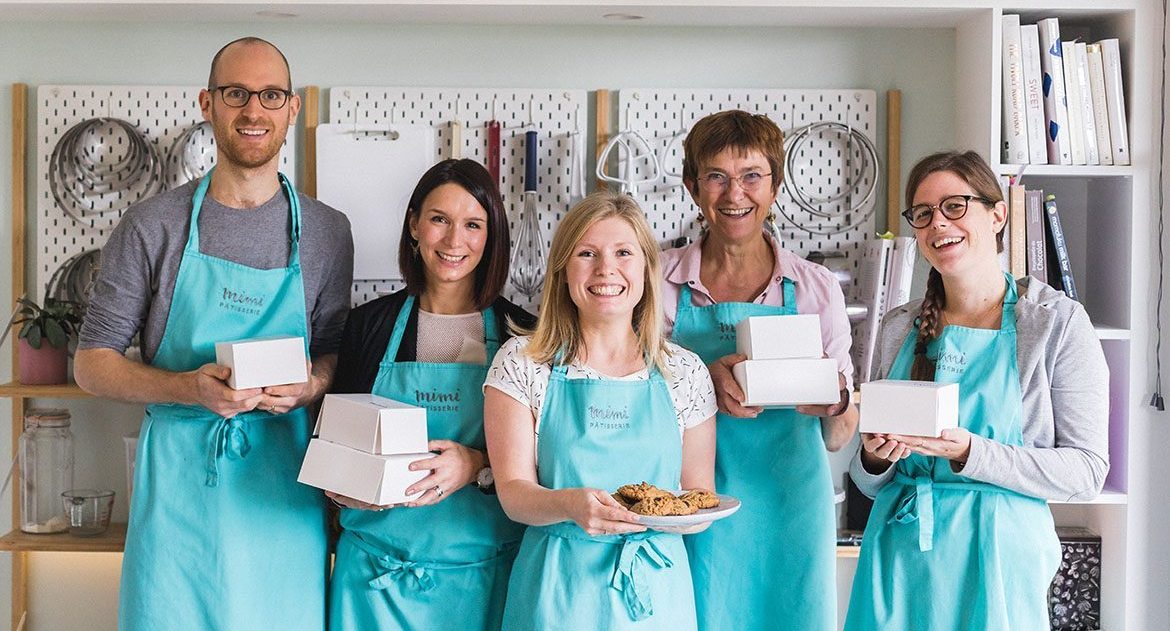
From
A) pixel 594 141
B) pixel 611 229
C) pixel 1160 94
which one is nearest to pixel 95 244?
pixel 594 141

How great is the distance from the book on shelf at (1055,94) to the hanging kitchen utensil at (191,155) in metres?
1.96

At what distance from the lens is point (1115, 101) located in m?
2.49

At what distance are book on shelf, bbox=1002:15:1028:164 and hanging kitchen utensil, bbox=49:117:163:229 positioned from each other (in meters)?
2.02

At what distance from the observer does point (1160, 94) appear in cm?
247

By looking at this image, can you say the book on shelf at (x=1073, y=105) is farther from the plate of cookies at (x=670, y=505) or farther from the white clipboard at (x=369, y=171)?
the white clipboard at (x=369, y=171)

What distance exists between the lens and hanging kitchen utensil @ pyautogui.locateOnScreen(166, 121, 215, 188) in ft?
8.95

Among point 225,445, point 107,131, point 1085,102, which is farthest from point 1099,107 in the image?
point 107,131

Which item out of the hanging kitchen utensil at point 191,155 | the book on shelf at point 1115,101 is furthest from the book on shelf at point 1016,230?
the hanging kitchen utensil at point 191,155

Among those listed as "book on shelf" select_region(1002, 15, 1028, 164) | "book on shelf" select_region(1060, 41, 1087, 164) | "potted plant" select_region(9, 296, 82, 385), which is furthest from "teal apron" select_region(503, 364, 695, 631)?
"potted plant" select_region(9, 296, 82, 385)

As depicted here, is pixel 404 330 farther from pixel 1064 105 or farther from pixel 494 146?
pixel 1064 105

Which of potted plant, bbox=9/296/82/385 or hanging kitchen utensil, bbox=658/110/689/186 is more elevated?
hanging kitchen utensil, bbox=658/110/689/186

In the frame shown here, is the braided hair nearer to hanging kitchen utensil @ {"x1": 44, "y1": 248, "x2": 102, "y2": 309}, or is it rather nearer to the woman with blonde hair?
the woman with blonde hair

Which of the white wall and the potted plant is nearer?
the potted plant

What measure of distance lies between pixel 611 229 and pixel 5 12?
67.4 inches
